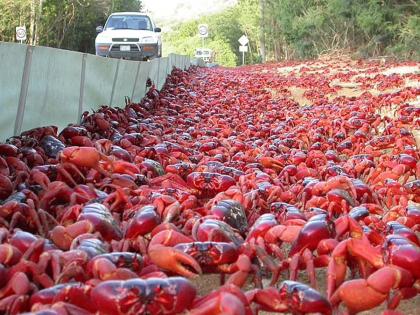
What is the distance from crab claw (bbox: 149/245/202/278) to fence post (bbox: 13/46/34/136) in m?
4.75

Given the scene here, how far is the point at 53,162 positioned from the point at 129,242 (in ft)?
8.35

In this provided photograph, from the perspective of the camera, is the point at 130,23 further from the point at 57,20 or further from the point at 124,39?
the point at 57,20

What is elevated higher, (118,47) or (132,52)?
(118,47)

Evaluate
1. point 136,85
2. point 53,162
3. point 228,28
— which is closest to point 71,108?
point 53,162

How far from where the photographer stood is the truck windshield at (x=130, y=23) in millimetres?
24422

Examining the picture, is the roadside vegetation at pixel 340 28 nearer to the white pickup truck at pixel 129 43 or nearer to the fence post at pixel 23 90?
the white pickup truck at pixel 129 43

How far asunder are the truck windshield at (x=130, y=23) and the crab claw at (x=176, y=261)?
22196 millimetres

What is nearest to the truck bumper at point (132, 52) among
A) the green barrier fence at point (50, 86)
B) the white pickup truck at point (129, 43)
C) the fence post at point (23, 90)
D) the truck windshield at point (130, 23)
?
the white pickup truck at point (129, 43)

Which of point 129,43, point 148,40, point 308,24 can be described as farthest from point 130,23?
point 308,24

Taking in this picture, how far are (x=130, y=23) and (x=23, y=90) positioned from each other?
17.8 m

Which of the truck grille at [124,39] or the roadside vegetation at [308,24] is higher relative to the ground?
the roadside vegetation at [308,24]

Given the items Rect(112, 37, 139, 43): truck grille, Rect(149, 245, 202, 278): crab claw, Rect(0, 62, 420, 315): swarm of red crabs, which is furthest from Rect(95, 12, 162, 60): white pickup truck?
Rect(149, 245, 202, 278): crab claw

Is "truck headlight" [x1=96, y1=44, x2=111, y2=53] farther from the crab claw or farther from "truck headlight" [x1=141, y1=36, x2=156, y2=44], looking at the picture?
the crab claw

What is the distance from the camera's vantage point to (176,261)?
283cm
